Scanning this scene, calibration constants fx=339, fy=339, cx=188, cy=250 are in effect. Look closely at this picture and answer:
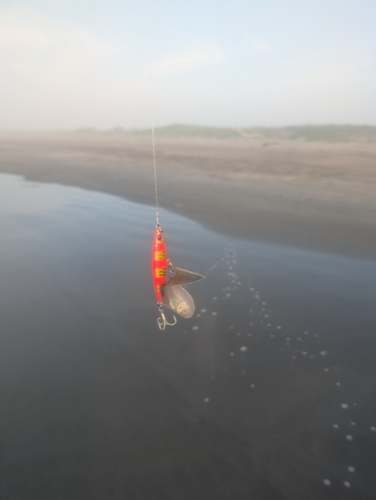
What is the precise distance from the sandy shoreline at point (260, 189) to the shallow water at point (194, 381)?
6.64 feet

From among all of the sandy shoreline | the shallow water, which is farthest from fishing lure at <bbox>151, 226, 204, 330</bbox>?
the sandy shoreline

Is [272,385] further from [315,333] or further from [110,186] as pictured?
[110,186]

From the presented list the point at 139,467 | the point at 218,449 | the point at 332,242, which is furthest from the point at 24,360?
the point at 332,242

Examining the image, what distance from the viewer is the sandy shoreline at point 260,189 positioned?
10.6 meters

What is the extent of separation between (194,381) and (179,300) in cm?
161

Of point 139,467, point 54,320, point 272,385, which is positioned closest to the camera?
point 139,467

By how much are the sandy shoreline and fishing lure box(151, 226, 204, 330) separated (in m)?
6.62

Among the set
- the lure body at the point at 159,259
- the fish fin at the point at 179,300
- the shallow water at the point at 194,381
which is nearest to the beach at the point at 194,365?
the shallow water at the point at 194,381

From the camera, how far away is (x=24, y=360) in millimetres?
5242

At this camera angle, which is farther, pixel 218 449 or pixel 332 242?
pixel 332 242

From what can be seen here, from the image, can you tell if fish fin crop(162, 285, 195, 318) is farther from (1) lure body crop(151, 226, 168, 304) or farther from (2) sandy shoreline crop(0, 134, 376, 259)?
(2) sandy shoreline crop(0, 134, 376, 259)

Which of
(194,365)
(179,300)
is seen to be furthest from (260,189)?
(179,300)

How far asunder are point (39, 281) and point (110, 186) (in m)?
11.0

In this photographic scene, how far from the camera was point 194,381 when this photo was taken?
15.8 feet
